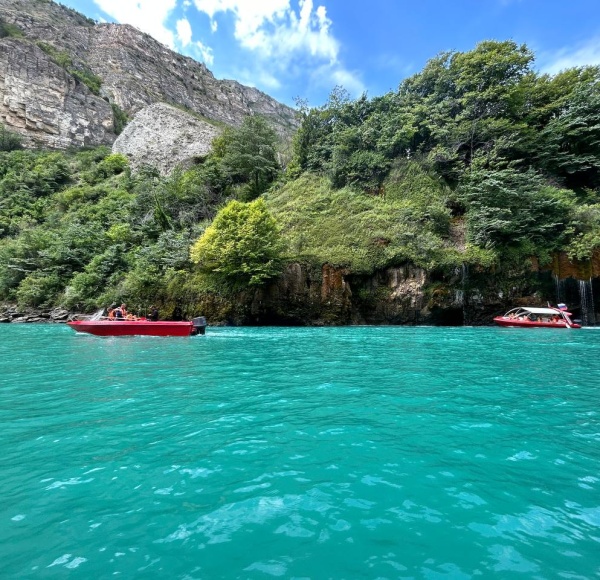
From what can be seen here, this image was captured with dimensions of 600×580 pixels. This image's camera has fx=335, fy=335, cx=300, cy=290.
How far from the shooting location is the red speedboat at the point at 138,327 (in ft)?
55.2

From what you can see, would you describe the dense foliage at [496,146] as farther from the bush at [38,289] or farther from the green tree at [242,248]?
the bush at [38,289]

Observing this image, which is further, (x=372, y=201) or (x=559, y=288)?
(x=372, y=201)

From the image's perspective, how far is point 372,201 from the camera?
1115 inches

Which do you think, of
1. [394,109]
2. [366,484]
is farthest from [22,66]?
[366,484]

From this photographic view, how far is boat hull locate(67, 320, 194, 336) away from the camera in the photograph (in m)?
16.8

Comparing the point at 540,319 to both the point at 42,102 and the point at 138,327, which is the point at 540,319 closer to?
the point at 138,327

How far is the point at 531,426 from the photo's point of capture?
15.6ft

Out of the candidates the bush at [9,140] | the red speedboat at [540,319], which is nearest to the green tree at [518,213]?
the red speedboat at [540,319]

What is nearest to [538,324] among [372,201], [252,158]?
[372,201]

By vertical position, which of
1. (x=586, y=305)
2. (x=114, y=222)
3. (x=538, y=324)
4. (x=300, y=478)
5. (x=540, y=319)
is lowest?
(x=300, y=478)

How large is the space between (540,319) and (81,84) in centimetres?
7746

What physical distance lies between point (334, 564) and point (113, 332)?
58.4ft

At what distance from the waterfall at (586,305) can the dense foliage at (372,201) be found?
8.28ft

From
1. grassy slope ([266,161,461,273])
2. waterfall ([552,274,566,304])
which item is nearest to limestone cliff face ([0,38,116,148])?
grassy slope ([266,161,461,273])
